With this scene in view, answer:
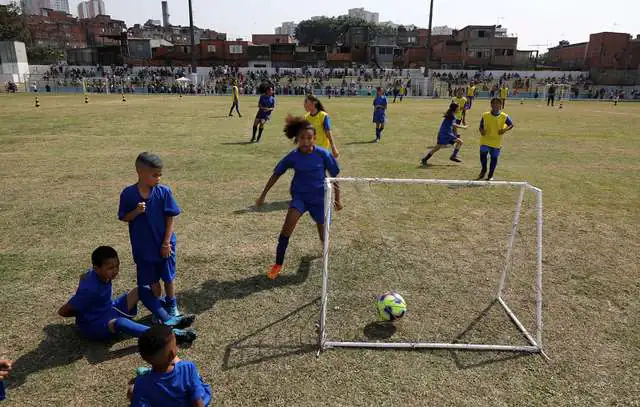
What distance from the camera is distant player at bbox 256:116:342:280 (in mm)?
5438

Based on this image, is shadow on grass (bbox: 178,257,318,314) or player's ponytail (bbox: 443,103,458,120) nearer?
shadow on grass (bbox: 178,257,318,314)

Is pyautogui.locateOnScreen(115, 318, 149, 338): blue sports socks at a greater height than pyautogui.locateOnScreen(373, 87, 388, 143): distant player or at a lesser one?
lesser

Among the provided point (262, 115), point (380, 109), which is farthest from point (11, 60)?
point (380, 109)

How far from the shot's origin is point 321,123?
841cm

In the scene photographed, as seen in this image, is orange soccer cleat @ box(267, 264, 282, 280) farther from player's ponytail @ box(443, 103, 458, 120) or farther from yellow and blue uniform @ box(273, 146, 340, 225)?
player's ponytail @ box(443, 103, 458, 120)

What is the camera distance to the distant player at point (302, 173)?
544 centimetres

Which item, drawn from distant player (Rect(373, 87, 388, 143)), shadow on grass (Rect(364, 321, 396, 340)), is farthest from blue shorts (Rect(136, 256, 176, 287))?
distant player (Rect(373, 87, 388, 143))

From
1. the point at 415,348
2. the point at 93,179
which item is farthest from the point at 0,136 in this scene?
the point at 415,348

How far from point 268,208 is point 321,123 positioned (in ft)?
6.55

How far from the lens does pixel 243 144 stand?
51.5 ft

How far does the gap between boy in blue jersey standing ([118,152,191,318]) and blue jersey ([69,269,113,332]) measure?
0.37 meters

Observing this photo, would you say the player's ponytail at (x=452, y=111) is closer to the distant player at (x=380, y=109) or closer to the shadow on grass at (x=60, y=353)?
the distant player at (x=380, y=109)

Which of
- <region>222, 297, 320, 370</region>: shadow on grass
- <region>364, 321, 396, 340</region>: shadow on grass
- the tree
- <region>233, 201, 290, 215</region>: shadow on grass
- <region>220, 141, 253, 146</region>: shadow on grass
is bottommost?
<region>364, 321, 396, 340</region>: shadow on grass

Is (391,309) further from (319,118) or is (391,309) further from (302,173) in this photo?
(319,118)
